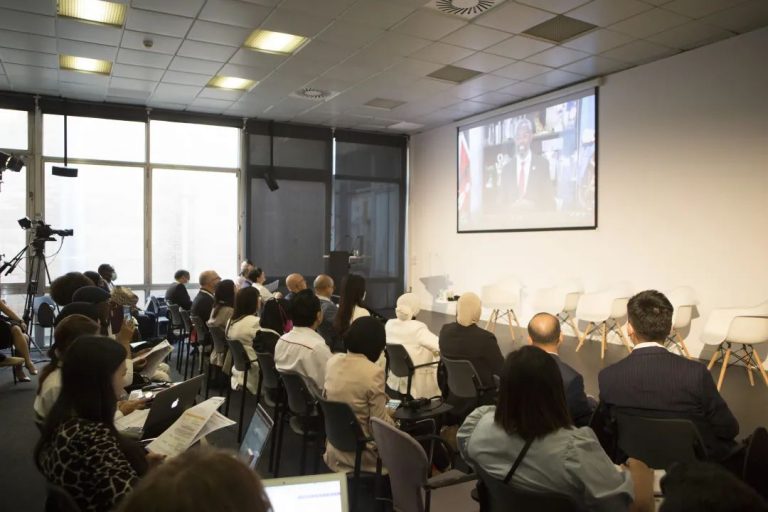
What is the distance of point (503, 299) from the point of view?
327 inches

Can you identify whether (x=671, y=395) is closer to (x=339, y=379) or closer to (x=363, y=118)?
(x=339, y=379)

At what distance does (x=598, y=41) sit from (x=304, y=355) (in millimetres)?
5023

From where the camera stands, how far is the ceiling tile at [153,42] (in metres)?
5.95

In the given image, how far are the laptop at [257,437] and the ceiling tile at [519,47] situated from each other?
5438 millimetres

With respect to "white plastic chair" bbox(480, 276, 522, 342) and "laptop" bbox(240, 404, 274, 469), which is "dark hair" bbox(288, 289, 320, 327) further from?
"white plastic chair" bbox(480, 276, 522, 342)

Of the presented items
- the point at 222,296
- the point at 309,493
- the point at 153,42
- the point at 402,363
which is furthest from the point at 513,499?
→ the point at 153,42

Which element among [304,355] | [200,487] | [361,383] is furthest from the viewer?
[304,355]

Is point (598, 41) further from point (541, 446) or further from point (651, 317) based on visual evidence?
point (541, 446)

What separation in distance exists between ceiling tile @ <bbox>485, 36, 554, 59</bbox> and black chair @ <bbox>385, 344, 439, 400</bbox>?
12.9 ft

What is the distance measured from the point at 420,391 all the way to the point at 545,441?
100 inches

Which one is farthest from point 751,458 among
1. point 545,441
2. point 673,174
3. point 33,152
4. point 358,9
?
point 33,152

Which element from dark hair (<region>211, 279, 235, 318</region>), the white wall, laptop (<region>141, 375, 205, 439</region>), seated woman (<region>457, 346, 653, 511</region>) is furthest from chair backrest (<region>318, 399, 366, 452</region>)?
the white wall

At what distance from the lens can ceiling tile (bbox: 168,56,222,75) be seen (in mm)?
6770

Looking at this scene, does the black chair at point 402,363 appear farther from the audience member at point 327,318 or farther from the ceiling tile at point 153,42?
the ceiling tile at point 153,42
